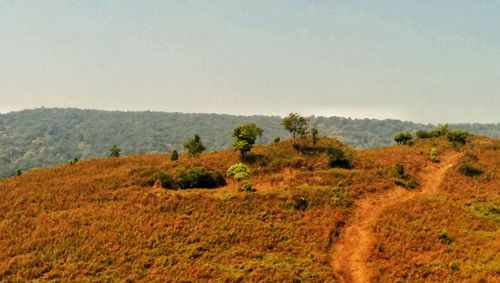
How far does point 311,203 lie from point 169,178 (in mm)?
19714

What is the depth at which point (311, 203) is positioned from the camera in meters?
54.7

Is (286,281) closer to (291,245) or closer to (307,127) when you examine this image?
(291,245)

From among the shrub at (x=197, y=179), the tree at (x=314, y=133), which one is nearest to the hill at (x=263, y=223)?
the shrub at (x=197, y=179)

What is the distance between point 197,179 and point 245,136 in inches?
490

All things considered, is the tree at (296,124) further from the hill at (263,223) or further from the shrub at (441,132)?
the shrub at (441,132)

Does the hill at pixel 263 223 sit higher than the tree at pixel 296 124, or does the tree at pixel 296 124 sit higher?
the tree at pixel 296 124

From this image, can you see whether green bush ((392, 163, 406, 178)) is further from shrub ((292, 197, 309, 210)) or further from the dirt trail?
shrub ((292, 197, 309, 210))

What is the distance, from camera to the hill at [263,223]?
42750 mm

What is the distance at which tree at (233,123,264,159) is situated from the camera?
68.6 metres

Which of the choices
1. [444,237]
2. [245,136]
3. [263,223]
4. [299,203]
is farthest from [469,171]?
[263,223]

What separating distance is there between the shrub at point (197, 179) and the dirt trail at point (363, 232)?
19385mm

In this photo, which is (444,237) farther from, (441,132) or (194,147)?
(441,132)

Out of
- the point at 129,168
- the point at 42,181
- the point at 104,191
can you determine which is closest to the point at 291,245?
the point at 104,191

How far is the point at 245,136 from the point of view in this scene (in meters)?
69.7
